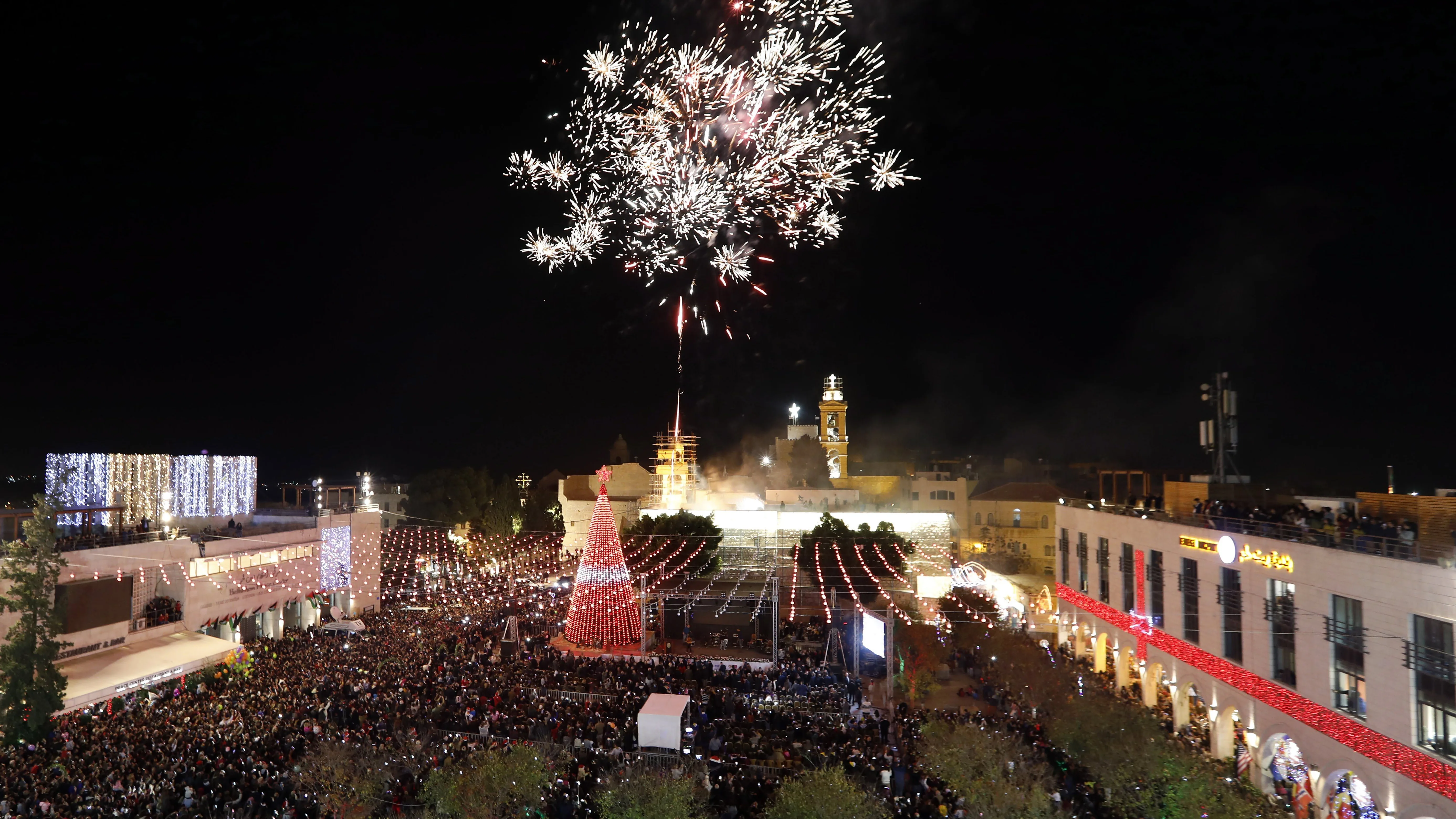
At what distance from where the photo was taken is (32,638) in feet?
45.2

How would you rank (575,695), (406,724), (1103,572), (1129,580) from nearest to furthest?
1. (406,724)
2. (575,695)
3. (1129,580)
4. (1103,572)

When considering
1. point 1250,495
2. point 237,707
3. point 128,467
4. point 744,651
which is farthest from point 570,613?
point 1250,495

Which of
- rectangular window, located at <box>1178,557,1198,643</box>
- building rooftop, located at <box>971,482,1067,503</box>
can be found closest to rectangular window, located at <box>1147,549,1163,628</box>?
rectangular window, located at <box>1178,557,1198,643</box>

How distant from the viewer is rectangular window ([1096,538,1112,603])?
21.9 meters

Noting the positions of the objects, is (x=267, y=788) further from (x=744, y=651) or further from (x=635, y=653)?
(x=744, y=651)

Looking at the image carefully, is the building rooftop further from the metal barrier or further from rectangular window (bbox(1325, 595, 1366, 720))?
the metal barrier

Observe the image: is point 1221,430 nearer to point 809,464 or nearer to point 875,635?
point 875,635

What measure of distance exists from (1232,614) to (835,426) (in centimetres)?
4225

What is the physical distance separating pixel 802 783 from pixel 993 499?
125ft

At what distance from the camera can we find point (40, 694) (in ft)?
44.6

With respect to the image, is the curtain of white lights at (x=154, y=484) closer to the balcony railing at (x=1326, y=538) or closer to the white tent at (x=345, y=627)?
the white tent at (x=345, y=627)

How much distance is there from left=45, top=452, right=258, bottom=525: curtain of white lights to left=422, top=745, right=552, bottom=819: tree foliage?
53.6ft

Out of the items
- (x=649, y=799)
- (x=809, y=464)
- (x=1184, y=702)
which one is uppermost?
(x=809, y=464)

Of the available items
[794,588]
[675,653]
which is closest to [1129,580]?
[794,588]
